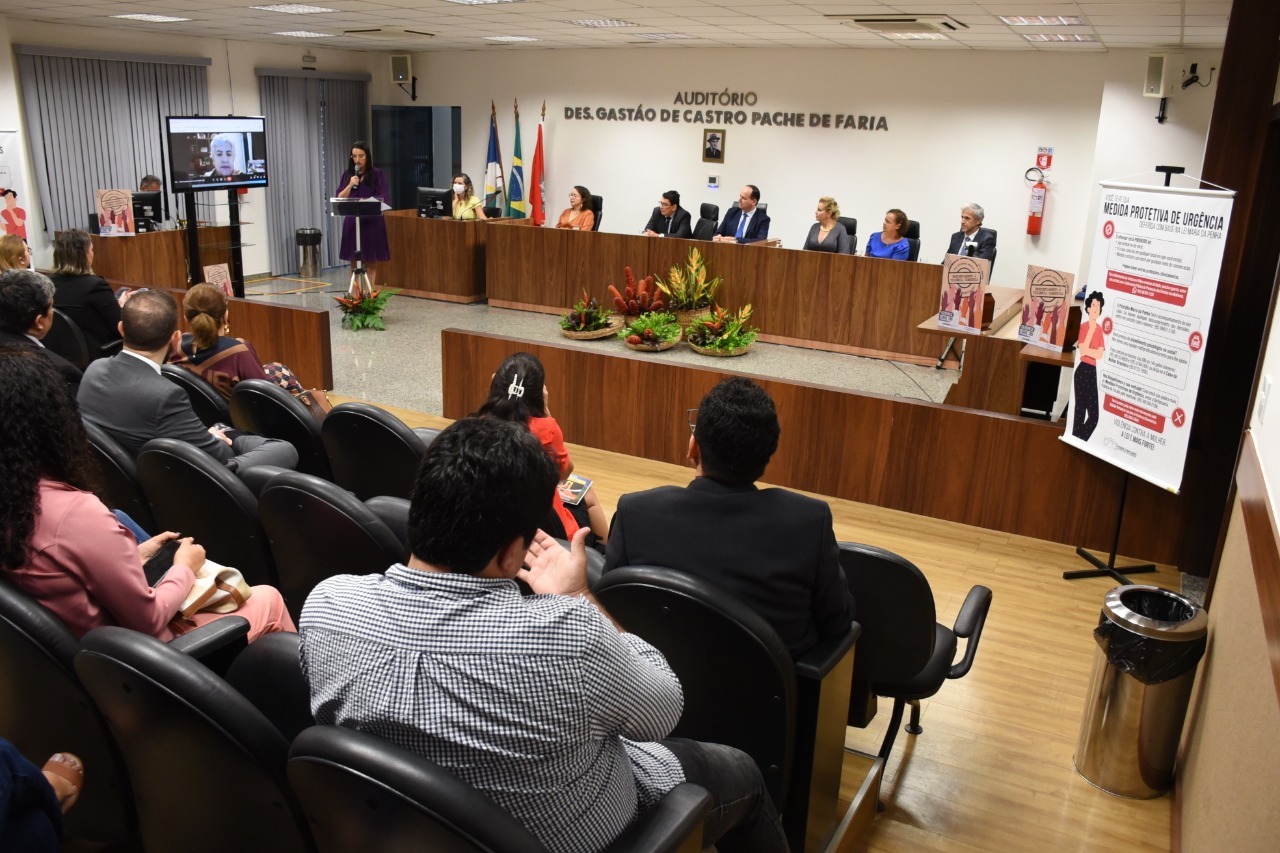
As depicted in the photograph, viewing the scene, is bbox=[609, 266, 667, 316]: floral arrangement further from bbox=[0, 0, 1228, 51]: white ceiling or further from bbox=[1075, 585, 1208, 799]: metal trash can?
bbox=[1075, 585, 1208, 799]: metal trash can

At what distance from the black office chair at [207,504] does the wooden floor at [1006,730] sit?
5.38 feet

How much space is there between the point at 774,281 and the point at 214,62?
7022 mm

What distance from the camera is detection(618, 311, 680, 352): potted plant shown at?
8008 millimetres

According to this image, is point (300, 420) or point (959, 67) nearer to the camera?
point (300, 420)

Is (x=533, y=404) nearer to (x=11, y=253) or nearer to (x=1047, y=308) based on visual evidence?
(x=1047, y=308)

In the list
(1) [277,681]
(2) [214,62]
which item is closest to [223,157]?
(2) [214,62]

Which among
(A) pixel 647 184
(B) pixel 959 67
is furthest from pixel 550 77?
(B) pixel 959 67

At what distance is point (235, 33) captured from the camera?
10.8 metres

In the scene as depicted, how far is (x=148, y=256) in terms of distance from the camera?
906 centimetres

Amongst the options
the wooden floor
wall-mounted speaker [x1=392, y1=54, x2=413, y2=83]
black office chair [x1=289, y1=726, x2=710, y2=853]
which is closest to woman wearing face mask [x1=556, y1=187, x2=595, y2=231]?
wall-mounted speaker [x1=392, y1=54, x2=413, y2=83]

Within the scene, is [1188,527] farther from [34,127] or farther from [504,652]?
[34,127]

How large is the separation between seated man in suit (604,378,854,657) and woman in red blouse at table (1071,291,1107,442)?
2413 mm

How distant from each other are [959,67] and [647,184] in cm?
374

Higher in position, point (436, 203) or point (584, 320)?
point (436, 203)
